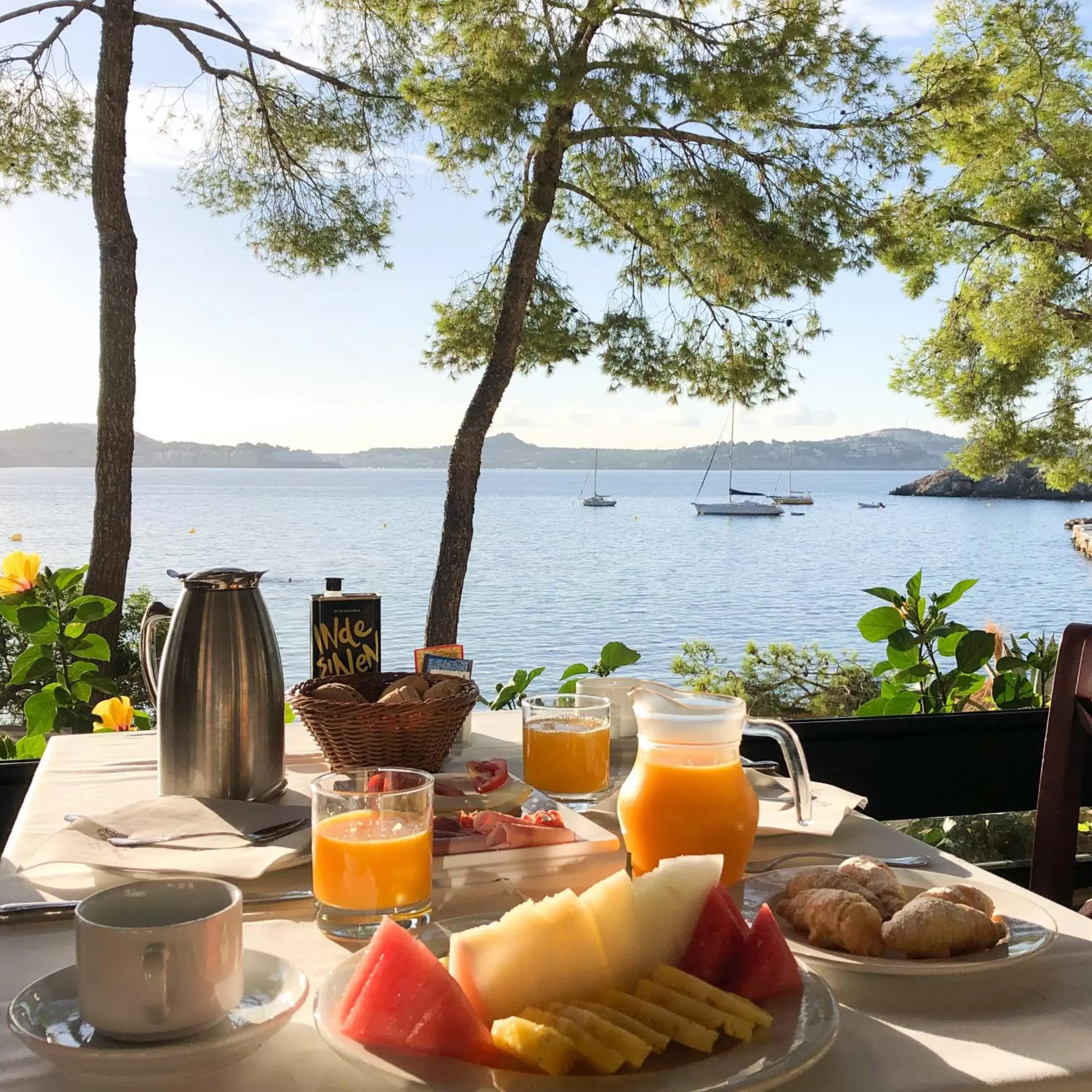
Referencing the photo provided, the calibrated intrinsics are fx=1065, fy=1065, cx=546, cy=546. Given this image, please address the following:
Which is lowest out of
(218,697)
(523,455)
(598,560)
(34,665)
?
(598,560)

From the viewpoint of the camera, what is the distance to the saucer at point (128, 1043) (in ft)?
1.82

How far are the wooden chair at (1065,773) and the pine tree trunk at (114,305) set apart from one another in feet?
16.1

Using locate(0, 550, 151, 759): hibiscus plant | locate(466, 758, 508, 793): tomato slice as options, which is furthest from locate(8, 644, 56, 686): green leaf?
locate(466, 758, 508, 793): tomato slice

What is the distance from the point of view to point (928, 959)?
711mm

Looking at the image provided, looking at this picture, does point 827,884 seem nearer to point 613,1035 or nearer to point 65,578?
point 613,1035

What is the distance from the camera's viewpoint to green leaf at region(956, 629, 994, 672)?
2422 millimetres

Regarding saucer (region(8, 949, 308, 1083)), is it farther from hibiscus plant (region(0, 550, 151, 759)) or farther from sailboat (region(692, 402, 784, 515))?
sailboat (region(692, 402, 784, 515))

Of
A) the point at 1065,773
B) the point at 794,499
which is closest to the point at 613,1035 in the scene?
the point at 1065,773

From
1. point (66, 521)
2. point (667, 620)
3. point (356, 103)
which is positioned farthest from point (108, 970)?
point (66, 521)

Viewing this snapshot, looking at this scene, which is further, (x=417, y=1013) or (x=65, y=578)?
(x=65, y=578)

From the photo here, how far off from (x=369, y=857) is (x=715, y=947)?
26 centimetres

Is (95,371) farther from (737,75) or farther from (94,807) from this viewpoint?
(94,807)

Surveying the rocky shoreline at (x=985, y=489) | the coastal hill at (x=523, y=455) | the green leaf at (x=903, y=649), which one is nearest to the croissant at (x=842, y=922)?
the green leaf at (x=903, y=649)

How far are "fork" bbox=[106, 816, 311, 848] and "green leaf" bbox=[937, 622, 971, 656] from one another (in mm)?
2005
